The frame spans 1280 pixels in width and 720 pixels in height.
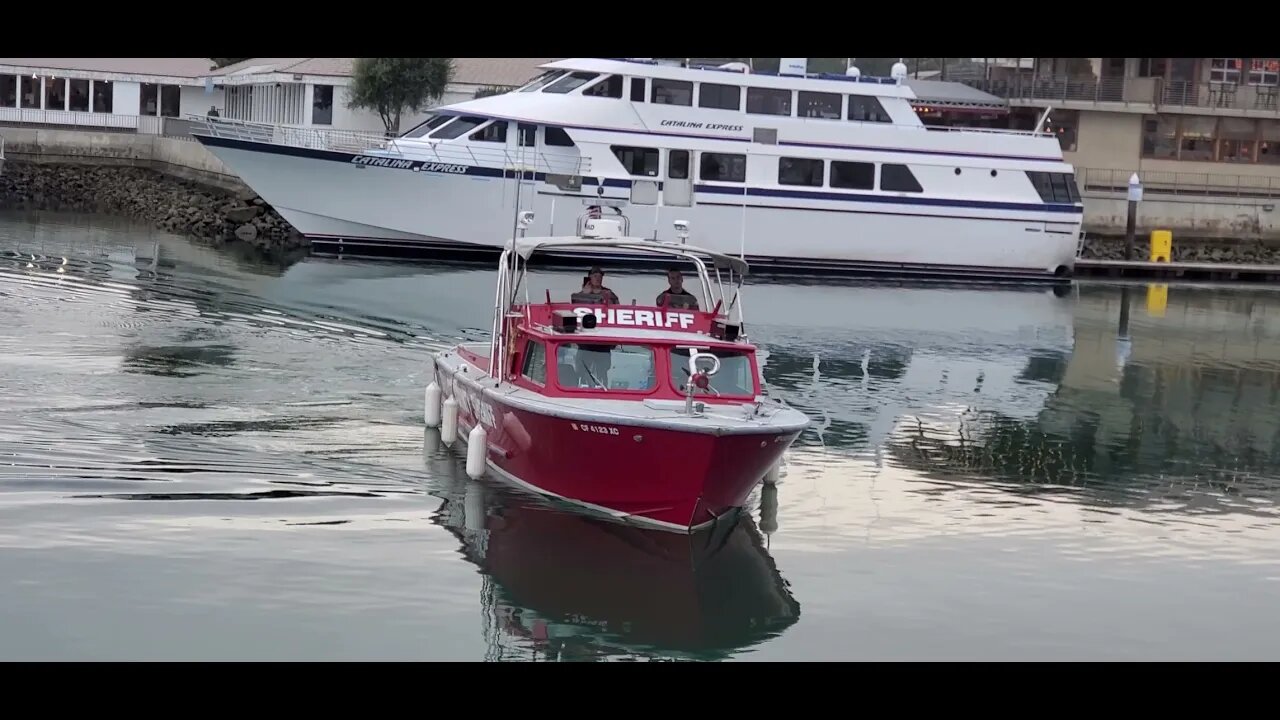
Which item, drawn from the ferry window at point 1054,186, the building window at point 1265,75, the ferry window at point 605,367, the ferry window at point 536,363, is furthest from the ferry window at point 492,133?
the building window at point 1265,75

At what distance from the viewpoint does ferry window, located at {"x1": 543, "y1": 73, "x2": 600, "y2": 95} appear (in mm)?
39344

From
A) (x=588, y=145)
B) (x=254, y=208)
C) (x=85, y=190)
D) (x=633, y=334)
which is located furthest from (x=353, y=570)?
(x=85, y=190)

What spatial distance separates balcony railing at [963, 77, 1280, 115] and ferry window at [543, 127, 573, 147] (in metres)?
23.5

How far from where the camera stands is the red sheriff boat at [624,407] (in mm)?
14070

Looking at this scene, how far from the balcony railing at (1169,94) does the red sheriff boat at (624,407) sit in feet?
133

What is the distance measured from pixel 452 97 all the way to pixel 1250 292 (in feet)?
97.3

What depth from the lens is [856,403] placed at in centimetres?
2334

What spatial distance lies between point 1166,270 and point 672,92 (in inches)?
Answer: 638

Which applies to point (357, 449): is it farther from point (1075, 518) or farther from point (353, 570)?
point (1075, 518)

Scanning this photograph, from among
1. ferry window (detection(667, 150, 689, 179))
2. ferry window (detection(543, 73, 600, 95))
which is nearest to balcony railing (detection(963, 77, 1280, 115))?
ferry window (detection(667, 150, 689, 179))

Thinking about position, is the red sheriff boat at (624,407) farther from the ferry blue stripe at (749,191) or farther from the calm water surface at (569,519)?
the ferry blue stripe at (749,191)

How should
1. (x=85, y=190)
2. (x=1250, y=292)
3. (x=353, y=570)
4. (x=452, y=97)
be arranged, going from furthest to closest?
(x=452, y=97), (x=85, y=190), (x=1250, y=292), (x=353, y=570)

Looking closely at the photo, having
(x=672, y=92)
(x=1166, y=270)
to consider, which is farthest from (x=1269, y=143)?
(x=672, y=92)
